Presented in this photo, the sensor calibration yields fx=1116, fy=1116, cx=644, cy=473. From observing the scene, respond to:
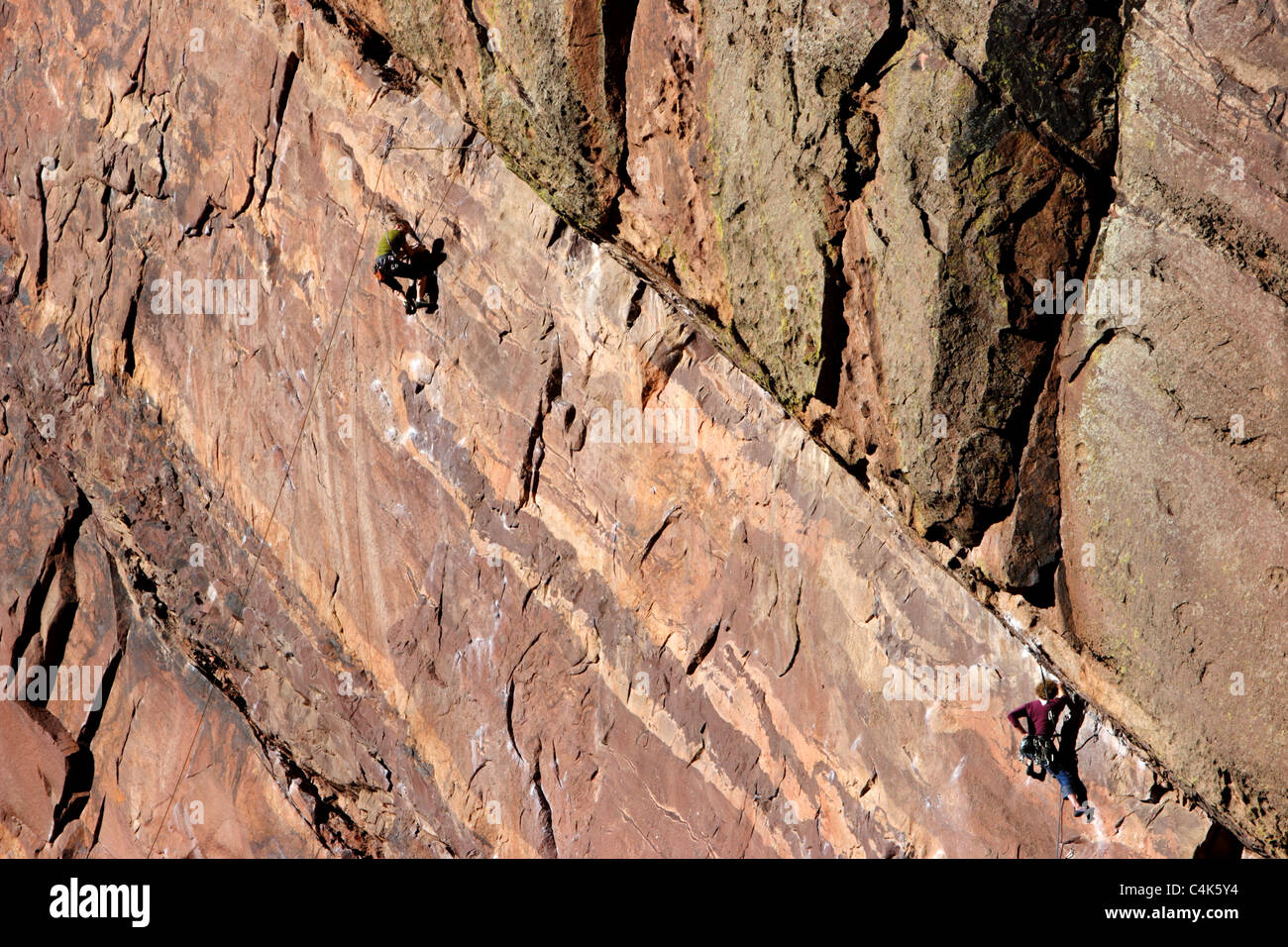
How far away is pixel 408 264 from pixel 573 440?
7.33 ft

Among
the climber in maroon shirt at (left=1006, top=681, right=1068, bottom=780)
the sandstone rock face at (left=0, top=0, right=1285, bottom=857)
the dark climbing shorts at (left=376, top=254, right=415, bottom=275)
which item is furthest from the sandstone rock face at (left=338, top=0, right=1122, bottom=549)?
the dark climbing shorts at (left=376, top=254, right=415, bottom=275)

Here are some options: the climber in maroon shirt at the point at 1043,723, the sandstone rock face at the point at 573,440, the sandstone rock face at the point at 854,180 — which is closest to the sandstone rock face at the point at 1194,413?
the sandstone rock face at the point at 573,440

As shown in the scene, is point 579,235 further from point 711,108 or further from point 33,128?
point 33,128

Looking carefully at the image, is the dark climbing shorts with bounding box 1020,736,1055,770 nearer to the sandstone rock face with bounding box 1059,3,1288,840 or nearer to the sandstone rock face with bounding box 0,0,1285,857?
the sandstone rock face with bounding box 0,0,1285,857

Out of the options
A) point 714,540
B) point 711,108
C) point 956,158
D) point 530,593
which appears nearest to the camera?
point 956,158

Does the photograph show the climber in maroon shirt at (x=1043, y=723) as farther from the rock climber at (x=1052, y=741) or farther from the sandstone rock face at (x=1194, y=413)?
the sandstone rock face at (x=1194, y=413)

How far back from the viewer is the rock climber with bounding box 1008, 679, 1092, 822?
304 inches

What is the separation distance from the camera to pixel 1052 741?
7742 mm

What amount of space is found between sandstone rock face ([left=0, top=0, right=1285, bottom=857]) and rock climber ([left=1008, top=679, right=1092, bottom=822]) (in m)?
0.11

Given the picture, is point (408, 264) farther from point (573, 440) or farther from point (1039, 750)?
point (1039, 750)
